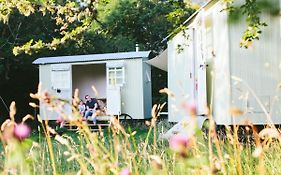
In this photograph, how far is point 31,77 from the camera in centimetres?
1995

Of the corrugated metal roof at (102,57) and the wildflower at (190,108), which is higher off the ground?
the corrugated metal roof at (102,57)

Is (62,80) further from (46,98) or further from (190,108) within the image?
(190,108)

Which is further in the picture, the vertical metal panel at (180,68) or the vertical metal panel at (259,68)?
the vertical metal panel at (180,68)

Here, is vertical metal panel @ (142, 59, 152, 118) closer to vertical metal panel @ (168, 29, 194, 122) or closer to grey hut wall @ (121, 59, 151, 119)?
grey hut wall @ (121, 59, 151, 119)

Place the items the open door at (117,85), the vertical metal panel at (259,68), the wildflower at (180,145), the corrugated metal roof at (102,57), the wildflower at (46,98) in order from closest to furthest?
the wildflower at (180,145) < the wildflower at (46,98) < the vertical metal panel at (259,68) < the open door at (117,85) < the corrugated metal roof at (102,57)


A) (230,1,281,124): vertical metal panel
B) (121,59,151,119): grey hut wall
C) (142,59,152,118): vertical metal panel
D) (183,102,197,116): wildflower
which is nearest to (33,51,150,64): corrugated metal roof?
(121,59,151,119): grey hut wall

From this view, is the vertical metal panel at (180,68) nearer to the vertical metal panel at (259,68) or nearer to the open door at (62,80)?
the vertical metal panel at (259,68)

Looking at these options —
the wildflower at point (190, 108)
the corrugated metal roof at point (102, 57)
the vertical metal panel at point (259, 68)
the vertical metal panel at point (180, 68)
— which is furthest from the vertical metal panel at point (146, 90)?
the wildflower at point (190, 108)

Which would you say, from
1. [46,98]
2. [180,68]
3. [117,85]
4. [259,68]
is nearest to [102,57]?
[117,85]

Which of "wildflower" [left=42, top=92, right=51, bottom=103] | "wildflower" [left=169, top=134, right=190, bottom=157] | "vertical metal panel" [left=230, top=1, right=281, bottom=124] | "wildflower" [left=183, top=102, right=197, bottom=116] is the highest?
"vertical metal panel" [left=230, top=1, right=281, bottom=124]

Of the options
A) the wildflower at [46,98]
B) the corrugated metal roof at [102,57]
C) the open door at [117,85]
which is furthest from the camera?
the corrugated metal roof at [102,57]

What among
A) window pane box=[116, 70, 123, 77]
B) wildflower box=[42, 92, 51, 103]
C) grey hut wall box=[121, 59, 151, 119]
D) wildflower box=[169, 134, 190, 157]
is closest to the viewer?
wildflower box=[169, 134, 190, 157]

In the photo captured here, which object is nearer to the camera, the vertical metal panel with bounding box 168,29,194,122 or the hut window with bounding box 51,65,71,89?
the vertical metal panel with bounding box 168,29,194,122

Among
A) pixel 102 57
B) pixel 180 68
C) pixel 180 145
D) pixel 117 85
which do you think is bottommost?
pixel 180 145
